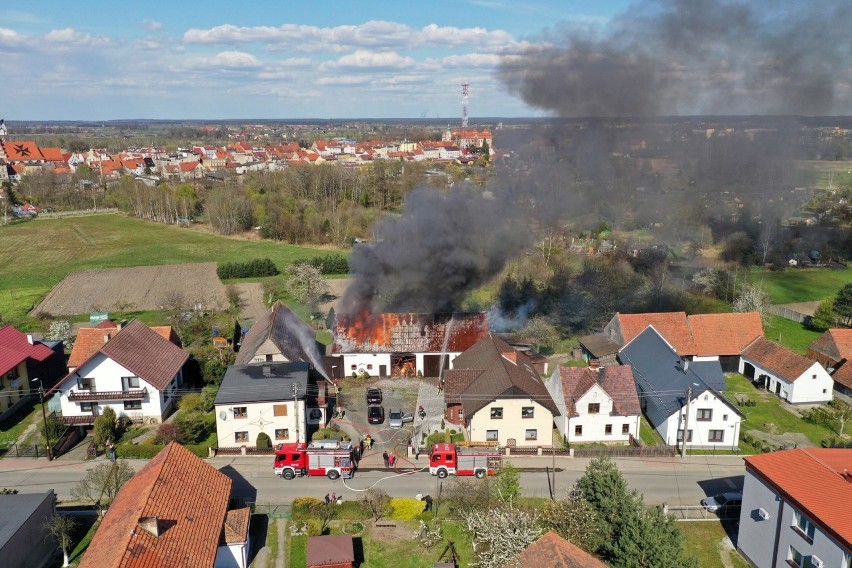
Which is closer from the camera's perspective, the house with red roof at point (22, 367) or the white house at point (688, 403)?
the white house at point (688, 403)

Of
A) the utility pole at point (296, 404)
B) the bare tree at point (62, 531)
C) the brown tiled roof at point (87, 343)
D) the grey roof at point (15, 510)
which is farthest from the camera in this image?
the brown tiled roof at point (87, 343)

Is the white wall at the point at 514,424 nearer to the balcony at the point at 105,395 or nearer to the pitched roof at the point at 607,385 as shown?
the pitched roof at the point at 607,385

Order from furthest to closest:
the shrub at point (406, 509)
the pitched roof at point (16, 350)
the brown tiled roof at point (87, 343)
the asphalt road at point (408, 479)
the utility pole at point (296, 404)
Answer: the pitched roof at point (16, 350)
the brown tiled roof at point (87, 343)
the utility pole at point (296, 404)
the asphalt road at point (408, 479)
the shrub at point (406, 509)

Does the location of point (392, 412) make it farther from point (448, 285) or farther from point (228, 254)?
point (228, 254)

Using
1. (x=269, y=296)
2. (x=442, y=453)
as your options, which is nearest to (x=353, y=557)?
(x=442, y=453)

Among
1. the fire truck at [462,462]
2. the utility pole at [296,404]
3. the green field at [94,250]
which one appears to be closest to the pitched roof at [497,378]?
the fire truck at [462,462]

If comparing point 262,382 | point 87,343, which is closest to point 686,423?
point 262,382
